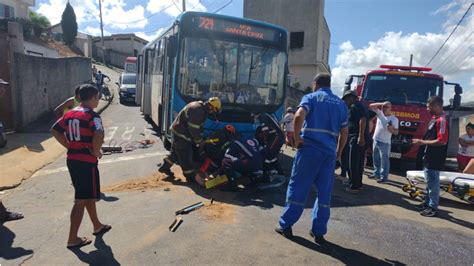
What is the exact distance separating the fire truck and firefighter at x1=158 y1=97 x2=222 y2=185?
5748 mm

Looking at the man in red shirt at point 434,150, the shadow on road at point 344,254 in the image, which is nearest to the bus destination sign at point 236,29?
the man in red shirt at point 434,150

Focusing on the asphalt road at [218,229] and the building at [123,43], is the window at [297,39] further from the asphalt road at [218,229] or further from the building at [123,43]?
the building at [123,43]

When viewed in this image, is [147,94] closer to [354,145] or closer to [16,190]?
[16,190]

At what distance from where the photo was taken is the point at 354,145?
23.3 feet

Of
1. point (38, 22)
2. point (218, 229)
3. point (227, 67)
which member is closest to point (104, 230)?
point (218, 229)

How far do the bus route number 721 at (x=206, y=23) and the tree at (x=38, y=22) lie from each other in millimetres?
Answer: 34631

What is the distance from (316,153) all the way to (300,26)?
2903 cm

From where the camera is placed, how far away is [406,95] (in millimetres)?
10375

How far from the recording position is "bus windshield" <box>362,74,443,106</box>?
10.3 m

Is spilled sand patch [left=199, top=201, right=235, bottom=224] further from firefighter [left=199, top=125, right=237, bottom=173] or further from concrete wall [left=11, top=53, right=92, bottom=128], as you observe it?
concrete wall [left=11, top=53, right=92, bottom=128]

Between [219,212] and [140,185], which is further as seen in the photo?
[140,185]

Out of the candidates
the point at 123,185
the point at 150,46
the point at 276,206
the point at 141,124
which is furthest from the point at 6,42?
the point at 276,206

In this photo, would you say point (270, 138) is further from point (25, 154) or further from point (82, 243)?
point (25, 154)

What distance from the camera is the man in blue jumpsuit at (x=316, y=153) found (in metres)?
4.35
